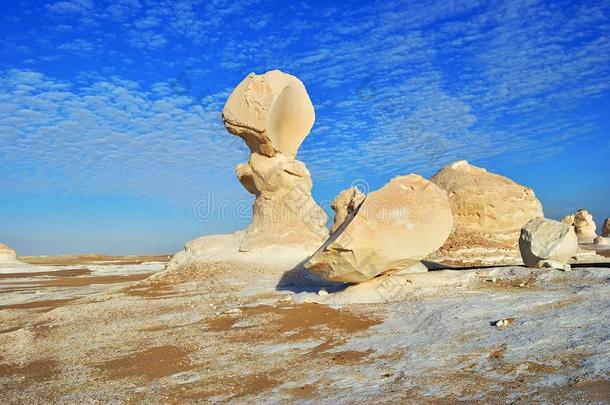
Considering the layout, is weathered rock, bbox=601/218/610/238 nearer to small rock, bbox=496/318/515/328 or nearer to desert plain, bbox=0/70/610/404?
desert plain, bbox=0/70/610/404

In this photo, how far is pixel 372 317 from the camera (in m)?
6.38

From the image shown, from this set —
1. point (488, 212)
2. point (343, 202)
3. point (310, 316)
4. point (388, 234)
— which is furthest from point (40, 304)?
point (488, 212)

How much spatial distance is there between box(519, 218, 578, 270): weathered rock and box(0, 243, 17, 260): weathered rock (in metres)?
27.7

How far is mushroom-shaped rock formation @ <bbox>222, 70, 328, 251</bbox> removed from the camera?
13.8 meters

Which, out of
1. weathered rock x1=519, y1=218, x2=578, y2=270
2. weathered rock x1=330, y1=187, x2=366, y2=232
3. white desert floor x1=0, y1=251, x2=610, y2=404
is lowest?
white desert floor x1=0, y1=251, x2=610, y2=404

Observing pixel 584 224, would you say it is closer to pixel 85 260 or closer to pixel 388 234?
pixel 388 234

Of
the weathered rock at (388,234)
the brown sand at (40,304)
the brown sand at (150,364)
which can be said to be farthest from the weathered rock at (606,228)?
the brown sand at (150,364)

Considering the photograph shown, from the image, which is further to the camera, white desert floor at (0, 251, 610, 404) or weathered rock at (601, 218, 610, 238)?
weathered rock at (601, 218, 610, 238)

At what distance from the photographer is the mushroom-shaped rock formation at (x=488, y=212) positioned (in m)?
15.6

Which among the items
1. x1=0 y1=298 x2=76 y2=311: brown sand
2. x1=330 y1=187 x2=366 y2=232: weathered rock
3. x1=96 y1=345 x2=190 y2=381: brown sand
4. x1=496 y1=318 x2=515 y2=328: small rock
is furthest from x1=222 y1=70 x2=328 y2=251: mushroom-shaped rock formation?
x1=496 y1=318 x2=515 y2=328: small rock

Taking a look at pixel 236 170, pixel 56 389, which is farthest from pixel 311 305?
pixel 236 170

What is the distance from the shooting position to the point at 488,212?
16172mm

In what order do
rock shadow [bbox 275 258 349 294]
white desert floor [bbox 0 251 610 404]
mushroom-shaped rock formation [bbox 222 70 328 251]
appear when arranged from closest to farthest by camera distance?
white desert floor [bbox 0 251 610 404] → rock shadow [bbox 275 258 349 294] → mushroom-shaped rock formation [bbox 222 70 328 251]

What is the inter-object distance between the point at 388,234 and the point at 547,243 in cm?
402
